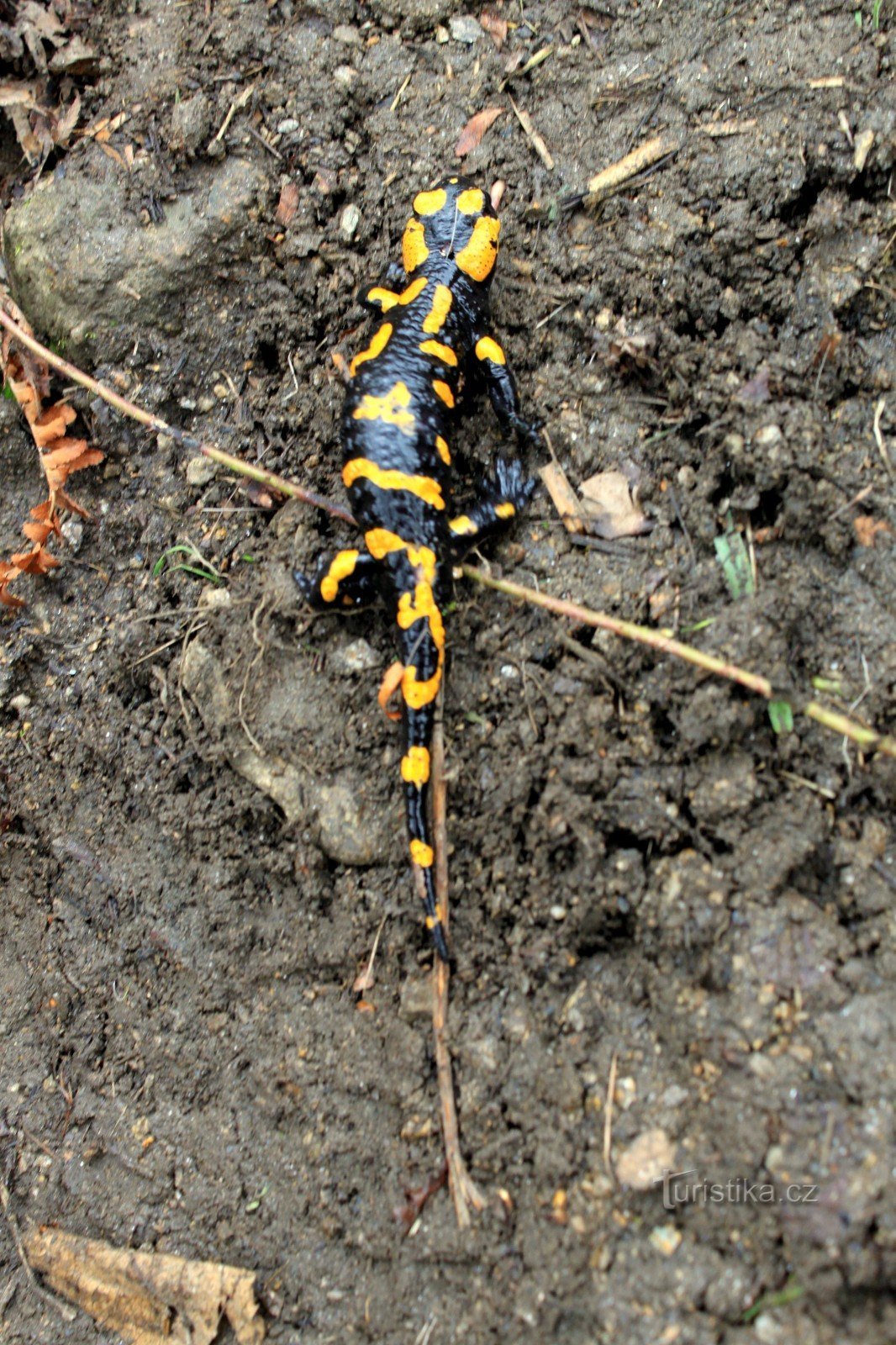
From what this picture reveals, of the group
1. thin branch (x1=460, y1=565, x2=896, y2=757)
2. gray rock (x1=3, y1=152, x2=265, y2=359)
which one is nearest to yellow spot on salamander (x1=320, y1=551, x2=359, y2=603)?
thin branch (x1=460, y1=565, x2=896, y2=757)

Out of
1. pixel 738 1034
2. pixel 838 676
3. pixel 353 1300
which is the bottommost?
pixel 353 1300

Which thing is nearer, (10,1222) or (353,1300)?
(353,1300)

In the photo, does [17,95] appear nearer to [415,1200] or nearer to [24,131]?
[24,131]

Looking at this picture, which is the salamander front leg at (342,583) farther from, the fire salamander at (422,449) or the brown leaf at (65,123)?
the brown leaf at (65,123)

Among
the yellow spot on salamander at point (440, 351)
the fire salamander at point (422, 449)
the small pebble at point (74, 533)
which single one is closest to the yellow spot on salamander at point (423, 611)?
the fire salamander at point (422, 449)

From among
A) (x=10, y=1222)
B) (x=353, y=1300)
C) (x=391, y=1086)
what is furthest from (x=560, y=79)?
(x=10, y=1222)

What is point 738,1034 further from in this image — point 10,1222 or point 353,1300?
point 10,1222

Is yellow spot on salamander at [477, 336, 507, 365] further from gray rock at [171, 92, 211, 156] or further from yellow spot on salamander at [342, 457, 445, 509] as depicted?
gray rock at [171, 92, 211, 156]
